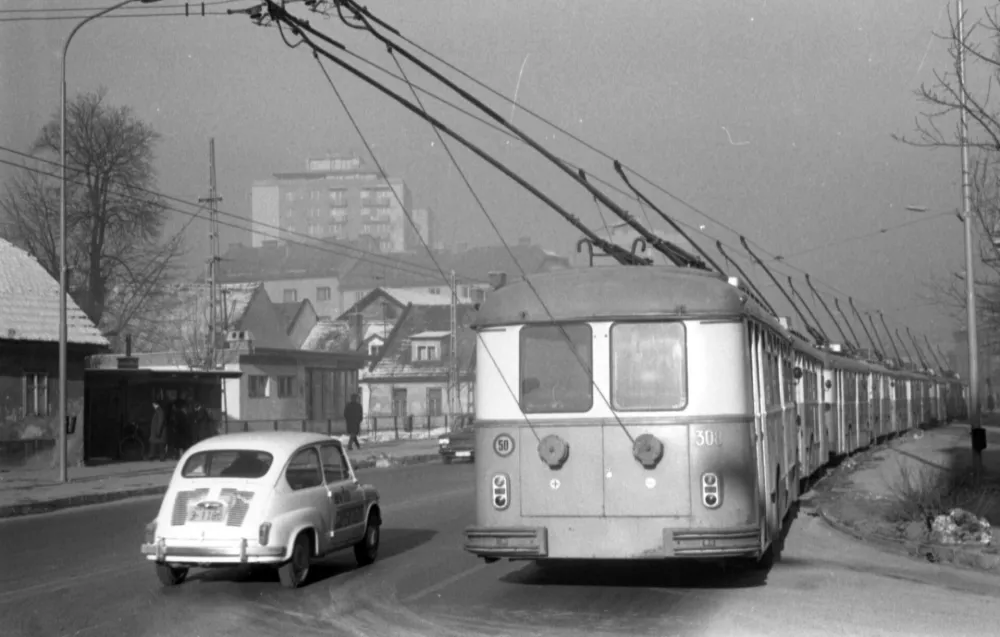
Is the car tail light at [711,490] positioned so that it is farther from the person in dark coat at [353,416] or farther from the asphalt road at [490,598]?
the person in dark coat at [353,416]

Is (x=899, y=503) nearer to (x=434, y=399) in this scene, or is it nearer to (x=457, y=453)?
(x=457, y=453)

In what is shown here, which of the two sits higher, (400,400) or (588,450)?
(400,400)

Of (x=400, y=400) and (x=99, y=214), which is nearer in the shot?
(x=99, y=214)

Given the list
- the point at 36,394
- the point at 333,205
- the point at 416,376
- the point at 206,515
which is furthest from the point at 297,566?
the point at 333,205

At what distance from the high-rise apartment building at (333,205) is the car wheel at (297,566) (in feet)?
517

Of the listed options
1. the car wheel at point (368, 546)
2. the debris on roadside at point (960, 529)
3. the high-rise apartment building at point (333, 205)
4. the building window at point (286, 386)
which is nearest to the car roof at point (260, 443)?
the car wheel at point (368, 546)

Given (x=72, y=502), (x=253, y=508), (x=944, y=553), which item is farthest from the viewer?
(x=72, y=502)

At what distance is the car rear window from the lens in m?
12.4

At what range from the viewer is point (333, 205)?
6860 inches

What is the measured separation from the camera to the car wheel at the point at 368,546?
14086mm

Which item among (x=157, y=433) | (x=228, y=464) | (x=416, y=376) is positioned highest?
(x=416, y=376)

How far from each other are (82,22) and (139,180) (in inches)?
974

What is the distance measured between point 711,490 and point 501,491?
1871 millimetres

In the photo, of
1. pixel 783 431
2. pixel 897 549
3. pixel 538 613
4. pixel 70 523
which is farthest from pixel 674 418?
pixel 70 523
